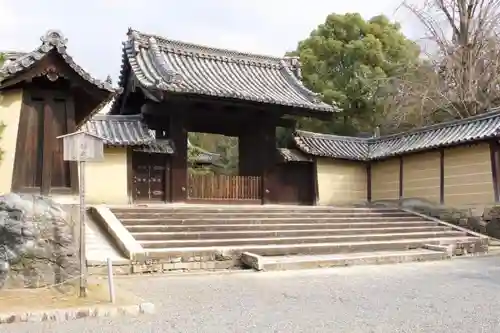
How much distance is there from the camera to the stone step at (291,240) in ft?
33.1

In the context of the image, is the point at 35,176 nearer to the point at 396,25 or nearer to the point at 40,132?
the point at 40,132

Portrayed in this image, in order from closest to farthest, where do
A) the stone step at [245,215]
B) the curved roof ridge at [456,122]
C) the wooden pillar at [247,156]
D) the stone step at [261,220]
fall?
1. the stone step at [261,220]
2. the stone step at [245,215]
3. the curved roof ridge at [456,122]
4. the wooden pillar at [247,156]

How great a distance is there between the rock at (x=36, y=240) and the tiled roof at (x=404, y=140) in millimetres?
→ 12422

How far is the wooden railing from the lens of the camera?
1695cm

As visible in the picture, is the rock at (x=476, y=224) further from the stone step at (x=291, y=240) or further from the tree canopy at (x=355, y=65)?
the tree canopy at (x=355, y=65)

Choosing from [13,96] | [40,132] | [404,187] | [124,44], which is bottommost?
[404,187]

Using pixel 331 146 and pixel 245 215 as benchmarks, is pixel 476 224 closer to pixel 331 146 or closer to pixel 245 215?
pixel 331 146

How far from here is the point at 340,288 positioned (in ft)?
24.0

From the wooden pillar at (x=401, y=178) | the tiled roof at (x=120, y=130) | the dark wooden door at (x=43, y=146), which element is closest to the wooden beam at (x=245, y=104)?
the tiled roof at (x=120, y=130)

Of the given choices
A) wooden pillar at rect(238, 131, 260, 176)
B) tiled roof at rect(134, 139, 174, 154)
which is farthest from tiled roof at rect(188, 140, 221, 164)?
tiled roof at rect(134, 139, 174, 154)

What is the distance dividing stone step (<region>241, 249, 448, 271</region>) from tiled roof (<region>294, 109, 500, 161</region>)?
573cm

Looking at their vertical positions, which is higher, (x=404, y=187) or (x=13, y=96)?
(x=13, y=96)

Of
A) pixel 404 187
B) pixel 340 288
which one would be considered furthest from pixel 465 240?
pixel 340 288

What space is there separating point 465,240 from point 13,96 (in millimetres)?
10913
